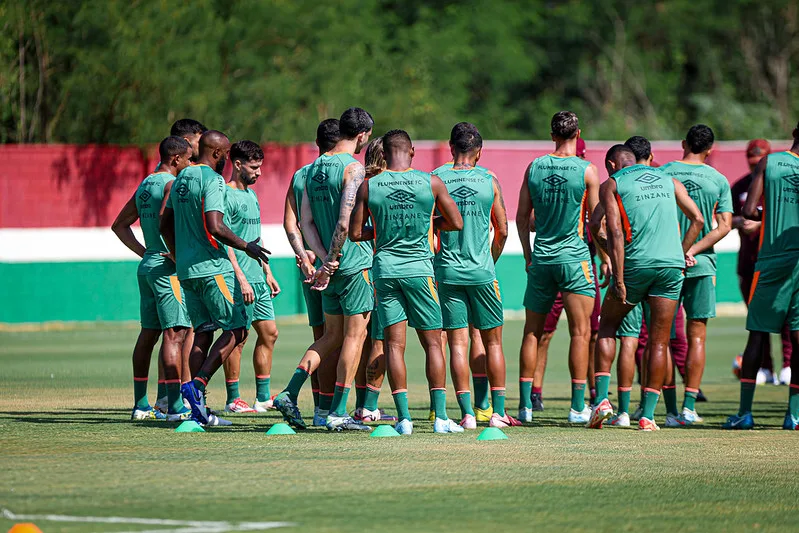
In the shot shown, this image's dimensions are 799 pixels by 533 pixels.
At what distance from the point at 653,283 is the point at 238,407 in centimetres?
379

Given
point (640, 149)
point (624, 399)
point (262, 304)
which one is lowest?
point (624, 399)

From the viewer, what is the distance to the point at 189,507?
705 centimetres

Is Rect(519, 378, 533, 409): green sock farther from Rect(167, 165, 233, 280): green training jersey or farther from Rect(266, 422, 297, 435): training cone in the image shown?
Rect(167, 165, 233, 280): green training jersey

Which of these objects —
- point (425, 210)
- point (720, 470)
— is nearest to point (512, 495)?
point (720, 470)

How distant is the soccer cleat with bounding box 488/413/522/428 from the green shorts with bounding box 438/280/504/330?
2.28 ft

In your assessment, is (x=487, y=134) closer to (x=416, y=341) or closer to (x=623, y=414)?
(x=416, y=341)

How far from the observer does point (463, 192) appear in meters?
10.7

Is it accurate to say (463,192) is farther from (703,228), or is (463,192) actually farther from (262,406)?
(262,406)

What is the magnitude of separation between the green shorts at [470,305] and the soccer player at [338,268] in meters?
0.57

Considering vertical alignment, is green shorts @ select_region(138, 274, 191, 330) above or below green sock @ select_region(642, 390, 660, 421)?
above

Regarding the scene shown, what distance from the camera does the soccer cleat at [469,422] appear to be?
10.7 metres

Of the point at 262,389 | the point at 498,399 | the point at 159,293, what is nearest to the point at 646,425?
the point at 498,399

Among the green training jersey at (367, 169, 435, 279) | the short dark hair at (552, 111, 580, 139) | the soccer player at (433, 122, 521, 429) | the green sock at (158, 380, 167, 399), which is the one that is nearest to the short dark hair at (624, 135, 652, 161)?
the short dark hair at (552, 111, 580, 139)

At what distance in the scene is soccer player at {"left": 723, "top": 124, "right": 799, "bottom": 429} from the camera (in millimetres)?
11039
